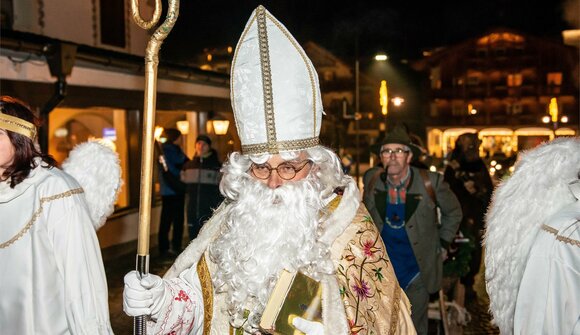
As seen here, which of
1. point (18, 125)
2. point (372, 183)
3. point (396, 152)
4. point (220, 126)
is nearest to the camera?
point (18, 125)

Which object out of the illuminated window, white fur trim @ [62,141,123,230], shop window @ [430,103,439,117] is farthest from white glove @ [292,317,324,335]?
the illuminated window

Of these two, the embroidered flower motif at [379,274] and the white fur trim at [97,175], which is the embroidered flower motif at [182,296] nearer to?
the embroidered flower motif at [379,274]

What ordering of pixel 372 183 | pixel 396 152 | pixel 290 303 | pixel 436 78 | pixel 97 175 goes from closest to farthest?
pixel 290 303 < pixel 97 175 < pixel 396 152 < pixel 372 183 < pixel 436 78

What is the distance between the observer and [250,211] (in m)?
2.68

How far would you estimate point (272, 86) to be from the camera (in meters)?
2.66

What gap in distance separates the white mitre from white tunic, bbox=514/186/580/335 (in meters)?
1.21

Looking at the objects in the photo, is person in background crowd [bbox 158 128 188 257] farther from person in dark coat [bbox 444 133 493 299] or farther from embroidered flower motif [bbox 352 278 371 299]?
embroidered flower motif [bbox 352 278 371 299]

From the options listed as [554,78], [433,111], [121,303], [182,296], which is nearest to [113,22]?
[121,303]

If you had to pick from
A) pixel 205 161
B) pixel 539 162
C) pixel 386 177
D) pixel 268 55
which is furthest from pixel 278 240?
pixel 205 161

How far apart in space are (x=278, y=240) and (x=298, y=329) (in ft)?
1.33

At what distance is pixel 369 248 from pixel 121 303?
586 cm

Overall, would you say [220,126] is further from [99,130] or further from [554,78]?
[554,78]

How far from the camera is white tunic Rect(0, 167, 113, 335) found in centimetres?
321

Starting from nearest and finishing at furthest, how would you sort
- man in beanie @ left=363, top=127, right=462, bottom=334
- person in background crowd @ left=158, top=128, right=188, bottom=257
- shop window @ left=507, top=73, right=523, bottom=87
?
man in beanie @ left=363, top=127, right=462, bottom=334, person in background crowd @ left=158, top=128, right=188, bottom=257, shop window @ left=507, top=73, right=523, bottom=87
